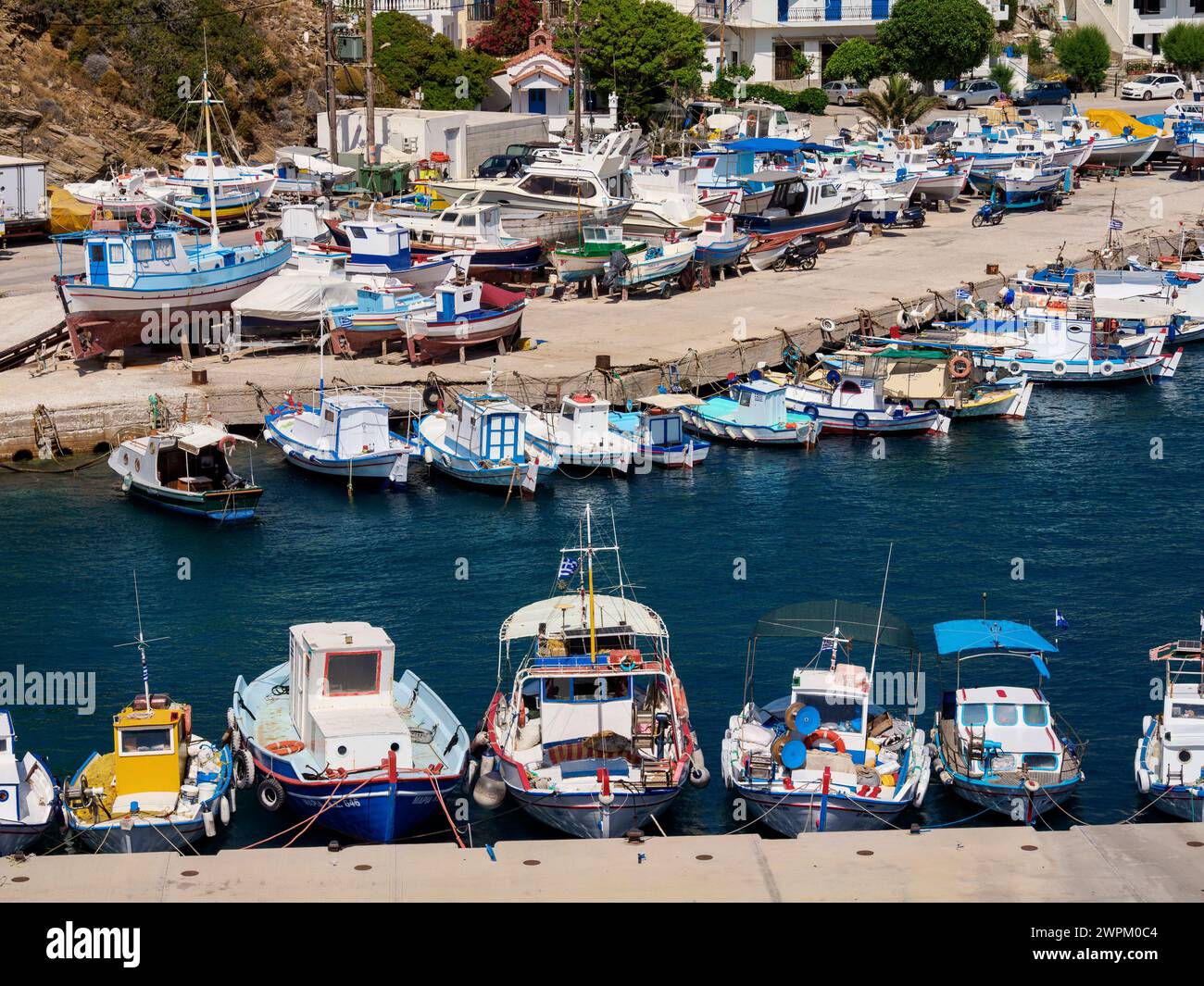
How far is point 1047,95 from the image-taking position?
9794 centimetres

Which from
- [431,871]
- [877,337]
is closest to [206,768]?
[431,871]

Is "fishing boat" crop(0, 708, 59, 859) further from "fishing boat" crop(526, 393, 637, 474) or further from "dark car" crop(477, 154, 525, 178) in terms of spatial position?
"dark car" crop(477, 154, 525, 178)

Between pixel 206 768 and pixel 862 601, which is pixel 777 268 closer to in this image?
pixel 862 601

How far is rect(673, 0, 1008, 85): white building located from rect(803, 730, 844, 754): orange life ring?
259 ft

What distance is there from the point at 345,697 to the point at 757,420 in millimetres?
21817

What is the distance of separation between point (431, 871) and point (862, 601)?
594 inches

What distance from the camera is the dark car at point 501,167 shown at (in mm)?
77500

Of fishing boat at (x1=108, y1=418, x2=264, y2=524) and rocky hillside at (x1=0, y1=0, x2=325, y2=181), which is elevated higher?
rocky hillside at (x1=0, y1=0, x2=325, y2=181)

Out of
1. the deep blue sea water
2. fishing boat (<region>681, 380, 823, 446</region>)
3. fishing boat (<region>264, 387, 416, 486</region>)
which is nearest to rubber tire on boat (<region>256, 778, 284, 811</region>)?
the deep blue sea water

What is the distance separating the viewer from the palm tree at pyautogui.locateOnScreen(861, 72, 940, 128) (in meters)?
91.7

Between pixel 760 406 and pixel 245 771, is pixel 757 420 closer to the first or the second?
pixel 760 406

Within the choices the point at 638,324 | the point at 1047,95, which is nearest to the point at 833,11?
the point at 1047,95

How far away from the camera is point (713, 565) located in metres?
39.3
